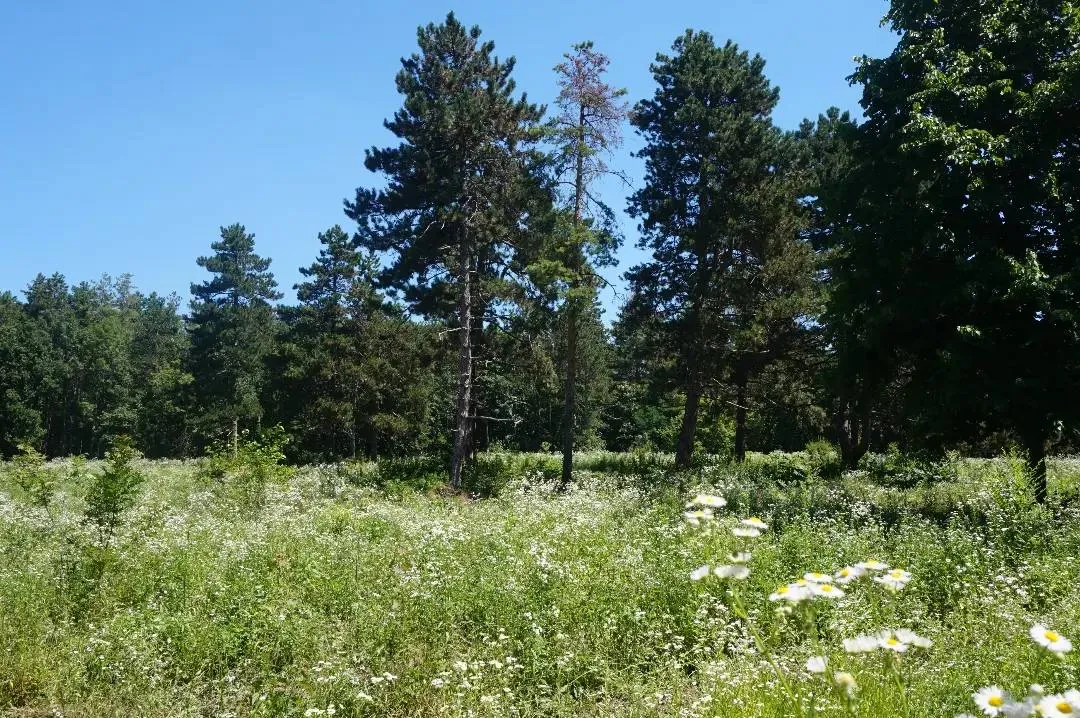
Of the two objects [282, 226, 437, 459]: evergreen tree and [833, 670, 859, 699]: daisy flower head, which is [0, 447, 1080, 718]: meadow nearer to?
[833, 670, 859, 699]: daisy flower head

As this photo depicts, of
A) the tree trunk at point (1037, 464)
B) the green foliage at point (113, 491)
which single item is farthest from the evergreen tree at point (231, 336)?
the tree trunk at point (1037, 464)

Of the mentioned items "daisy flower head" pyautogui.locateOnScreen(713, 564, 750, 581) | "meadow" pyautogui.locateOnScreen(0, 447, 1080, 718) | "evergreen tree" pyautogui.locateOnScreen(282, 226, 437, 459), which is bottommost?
"meadow" pyautogui.locateOnScreen(0, 447, 1080, 718)

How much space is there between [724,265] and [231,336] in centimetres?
→ 3807

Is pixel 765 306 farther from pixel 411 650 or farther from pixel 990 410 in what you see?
pixel 411 650

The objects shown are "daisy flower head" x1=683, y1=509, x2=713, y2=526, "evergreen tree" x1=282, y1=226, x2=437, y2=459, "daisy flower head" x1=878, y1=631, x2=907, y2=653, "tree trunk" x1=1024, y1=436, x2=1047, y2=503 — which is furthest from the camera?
"evergreen tree" x1=282, y1=226, x2=437, y2=459

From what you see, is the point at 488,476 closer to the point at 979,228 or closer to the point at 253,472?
the point at 253,472

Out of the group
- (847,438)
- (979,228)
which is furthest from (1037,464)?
(847,438)

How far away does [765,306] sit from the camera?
24.3 metres

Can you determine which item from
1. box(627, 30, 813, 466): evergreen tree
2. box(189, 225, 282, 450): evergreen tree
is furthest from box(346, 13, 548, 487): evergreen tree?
box(189, 225, 282, 450): evergreen tree

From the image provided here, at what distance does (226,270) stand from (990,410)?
50.4 meters

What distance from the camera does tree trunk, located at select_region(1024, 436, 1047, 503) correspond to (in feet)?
40.1

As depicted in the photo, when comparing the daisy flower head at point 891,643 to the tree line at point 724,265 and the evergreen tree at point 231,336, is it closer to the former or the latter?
the tree line at point 724,265

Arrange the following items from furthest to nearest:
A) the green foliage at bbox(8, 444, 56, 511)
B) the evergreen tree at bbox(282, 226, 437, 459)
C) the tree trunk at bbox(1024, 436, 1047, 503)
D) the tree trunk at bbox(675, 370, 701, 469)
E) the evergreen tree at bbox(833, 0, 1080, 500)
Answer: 1. the evergreen tree at bbox(282, 226, 437, 459)
2. the tree trunk at bbox(675, 370, 701, 469)
3. the green foliage at bbox(8, 444, 56, 511)
4. the tree trunk at bbox(1024, 436, 1047, 503)
5. the evergreen tree at bbox(833, 0, 1080, 500)

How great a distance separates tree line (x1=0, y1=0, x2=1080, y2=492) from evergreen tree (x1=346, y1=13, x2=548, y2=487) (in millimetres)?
101
